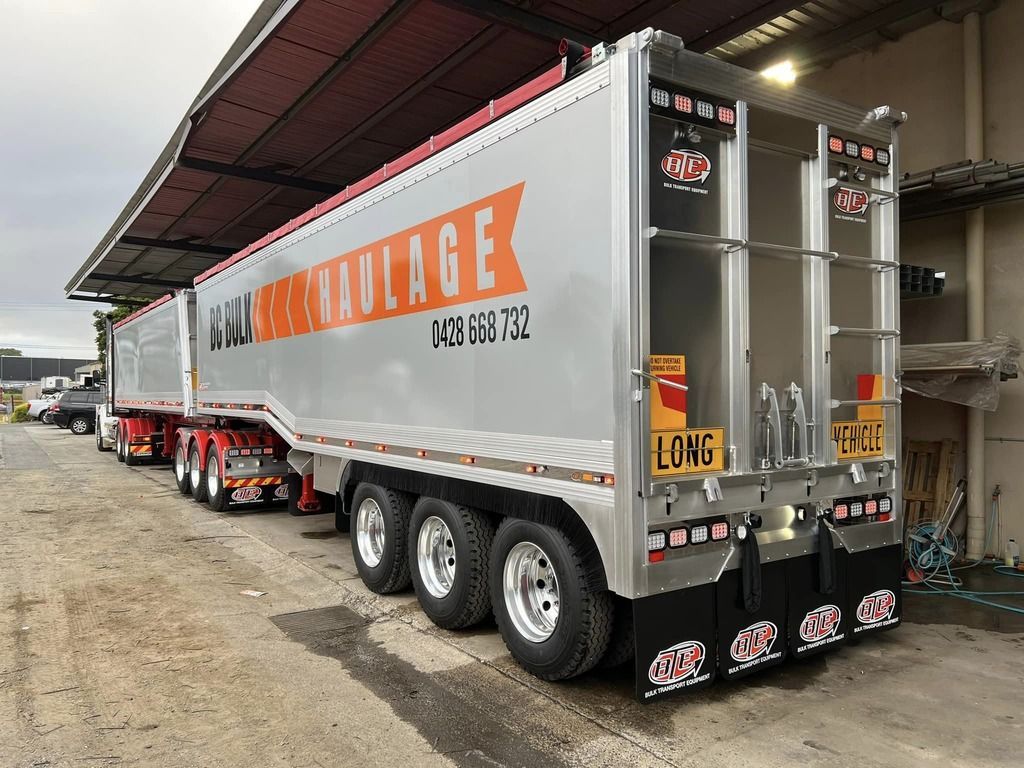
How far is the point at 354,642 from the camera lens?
552 centimetres

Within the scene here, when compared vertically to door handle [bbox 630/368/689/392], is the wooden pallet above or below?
below

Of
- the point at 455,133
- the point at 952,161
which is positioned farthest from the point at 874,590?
the point at 952,161

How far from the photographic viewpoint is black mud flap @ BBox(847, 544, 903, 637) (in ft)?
16.3

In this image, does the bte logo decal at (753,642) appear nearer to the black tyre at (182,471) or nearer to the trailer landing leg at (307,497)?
the trailer landing leg at (307,497)

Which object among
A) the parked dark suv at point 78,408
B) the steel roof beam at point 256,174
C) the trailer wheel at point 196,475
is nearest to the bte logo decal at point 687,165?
the trailer wheel at point 196,475

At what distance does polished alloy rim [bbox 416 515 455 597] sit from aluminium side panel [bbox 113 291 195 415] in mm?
8913

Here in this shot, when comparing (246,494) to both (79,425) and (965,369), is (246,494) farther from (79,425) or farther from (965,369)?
(79,425)

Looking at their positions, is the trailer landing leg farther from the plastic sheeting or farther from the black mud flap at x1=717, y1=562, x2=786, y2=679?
the plastic sheeting

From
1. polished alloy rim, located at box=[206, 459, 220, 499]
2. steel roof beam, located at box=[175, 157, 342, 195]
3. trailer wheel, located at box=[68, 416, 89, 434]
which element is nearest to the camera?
polished alloy rim, located at box=[206, 459, 220, 499]

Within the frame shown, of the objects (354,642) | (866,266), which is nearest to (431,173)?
(866,266)

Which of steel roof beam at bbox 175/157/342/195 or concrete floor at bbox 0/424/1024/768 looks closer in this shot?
concrete floor at bbox 0/424/1024/768

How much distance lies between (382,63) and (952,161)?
6.76 m

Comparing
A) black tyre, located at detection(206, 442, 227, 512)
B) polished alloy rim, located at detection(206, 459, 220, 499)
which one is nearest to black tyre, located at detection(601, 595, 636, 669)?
black tyre, located at detection(206, 442, 227, 512)

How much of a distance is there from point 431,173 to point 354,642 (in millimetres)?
3522
